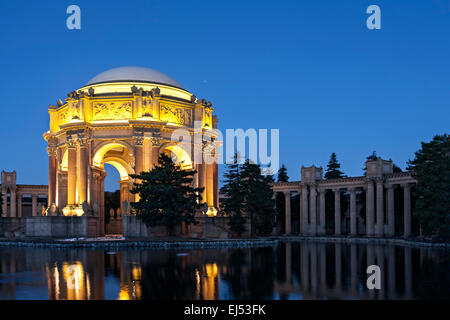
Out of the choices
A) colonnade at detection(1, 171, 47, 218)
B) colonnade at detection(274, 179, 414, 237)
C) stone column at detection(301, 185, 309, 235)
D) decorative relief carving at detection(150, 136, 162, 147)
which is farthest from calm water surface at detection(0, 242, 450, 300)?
colonnade at detection(1, 171, 47, 218)

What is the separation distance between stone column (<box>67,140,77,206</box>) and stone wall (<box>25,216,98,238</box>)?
4586 mm

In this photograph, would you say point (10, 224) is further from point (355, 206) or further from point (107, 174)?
point (355, 206)

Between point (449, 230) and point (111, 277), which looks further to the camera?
point (449, 230)

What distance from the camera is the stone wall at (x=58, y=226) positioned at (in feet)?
166

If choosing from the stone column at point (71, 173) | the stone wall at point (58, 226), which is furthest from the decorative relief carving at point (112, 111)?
the stone wall at point (58, 226)

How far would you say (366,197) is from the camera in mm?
64438

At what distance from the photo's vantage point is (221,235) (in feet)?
174

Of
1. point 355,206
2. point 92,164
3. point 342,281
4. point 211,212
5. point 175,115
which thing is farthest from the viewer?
point 355,206

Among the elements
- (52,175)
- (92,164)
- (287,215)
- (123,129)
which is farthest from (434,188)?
(52,175)

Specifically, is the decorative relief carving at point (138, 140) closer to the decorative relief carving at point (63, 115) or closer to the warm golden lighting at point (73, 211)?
the warm golden lighting at point (73, 211)

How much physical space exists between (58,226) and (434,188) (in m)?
35.7
